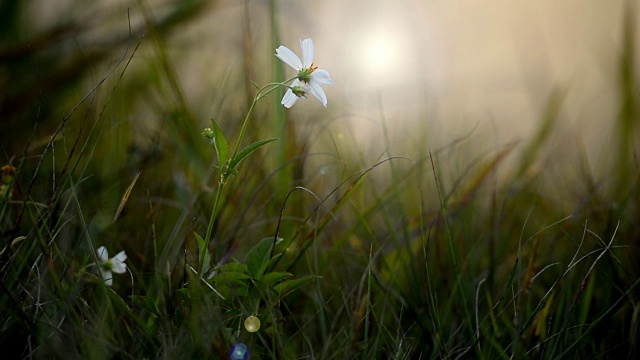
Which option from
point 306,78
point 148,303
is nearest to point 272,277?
point 148,303

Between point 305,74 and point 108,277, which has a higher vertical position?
point 305,74

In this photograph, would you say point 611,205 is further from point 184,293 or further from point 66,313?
point 66,313

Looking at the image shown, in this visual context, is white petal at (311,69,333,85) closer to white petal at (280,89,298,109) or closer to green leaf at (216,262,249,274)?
white petal at (280,89,298,109)

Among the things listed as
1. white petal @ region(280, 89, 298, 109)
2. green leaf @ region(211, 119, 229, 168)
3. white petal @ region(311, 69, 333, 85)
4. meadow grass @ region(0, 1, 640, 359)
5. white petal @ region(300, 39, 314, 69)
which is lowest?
meadow grass @ region(0, 1, 640, 359)

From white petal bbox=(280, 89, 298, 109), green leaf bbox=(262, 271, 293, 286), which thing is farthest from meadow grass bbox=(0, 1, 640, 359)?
white petal bbox=(280, 89, 298, 109)

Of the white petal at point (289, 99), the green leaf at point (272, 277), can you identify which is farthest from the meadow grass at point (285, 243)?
the white petal at point (289, 99)

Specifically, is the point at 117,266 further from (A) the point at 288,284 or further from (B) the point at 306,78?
(B) the point at 306,78
